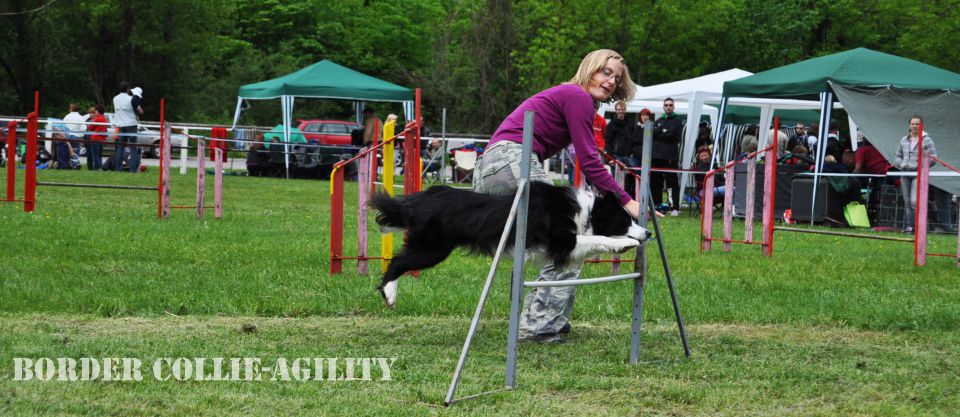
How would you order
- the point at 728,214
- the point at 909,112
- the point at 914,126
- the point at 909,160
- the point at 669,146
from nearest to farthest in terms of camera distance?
the point at 728,214 < the point at 914,126 < the point at 909,160 < the point at 909,112 < the point at 669,146

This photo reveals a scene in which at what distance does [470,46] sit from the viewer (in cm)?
3850

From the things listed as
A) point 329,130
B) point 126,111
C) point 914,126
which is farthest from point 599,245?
point 329,130

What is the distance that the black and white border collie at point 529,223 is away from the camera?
18.1 ft

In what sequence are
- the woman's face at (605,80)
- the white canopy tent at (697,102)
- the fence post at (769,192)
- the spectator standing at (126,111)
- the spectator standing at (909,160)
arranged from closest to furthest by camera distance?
the woman's face at (605,80)
the fence post at (769,192)
the spectator standing at (909,160)
the white canopy tent at (697,102)
the spectator standing at (126,111)

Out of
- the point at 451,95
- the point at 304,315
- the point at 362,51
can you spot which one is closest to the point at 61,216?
the point at 304,315

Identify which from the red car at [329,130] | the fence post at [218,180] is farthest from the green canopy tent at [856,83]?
the red car at [329,130]

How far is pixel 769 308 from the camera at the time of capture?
7.31 meters

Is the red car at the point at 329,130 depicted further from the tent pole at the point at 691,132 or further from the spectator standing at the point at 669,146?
the spectator standing at the point at 669,146

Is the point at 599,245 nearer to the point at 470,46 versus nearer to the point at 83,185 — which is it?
the point at 83,185

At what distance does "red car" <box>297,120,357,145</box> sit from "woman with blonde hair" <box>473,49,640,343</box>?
2529 centimetres

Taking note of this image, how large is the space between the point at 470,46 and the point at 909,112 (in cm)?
2371

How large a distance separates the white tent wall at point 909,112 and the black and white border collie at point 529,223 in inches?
466

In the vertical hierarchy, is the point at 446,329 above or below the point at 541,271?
below

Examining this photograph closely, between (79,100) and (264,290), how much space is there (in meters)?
37.1
